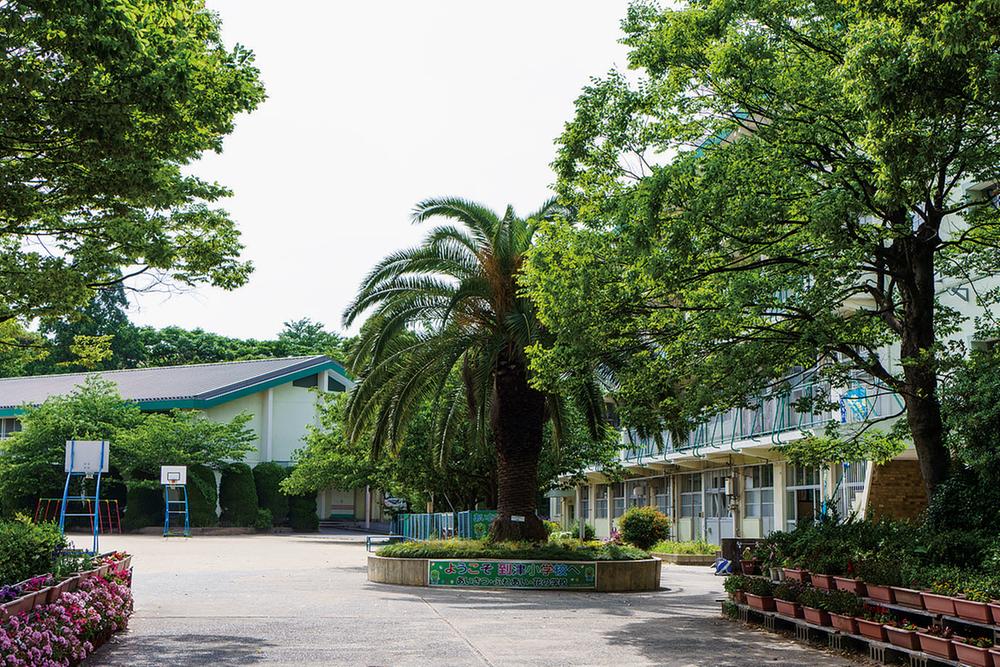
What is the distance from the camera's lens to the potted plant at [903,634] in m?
10.4

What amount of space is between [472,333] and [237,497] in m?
32.5

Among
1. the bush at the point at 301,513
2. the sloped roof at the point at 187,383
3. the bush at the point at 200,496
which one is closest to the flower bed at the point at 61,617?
the bush at the point at 200,496

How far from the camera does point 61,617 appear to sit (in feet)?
32.6

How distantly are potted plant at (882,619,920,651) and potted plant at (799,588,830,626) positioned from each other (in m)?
1.29

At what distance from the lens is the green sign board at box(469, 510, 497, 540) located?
93.8 feet

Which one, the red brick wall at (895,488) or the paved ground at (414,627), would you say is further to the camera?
the red brick wall at (895,488)

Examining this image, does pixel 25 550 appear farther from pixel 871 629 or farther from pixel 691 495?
pixel 691 495

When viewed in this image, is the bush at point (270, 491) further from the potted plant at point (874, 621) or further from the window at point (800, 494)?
the potted plant at point (874, 621)

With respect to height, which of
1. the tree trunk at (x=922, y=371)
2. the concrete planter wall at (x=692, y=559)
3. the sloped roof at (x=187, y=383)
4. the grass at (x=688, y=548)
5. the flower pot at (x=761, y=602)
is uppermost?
the sloped roof at (x=187, y=383)

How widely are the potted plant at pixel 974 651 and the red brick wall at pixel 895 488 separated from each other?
16.3 meters

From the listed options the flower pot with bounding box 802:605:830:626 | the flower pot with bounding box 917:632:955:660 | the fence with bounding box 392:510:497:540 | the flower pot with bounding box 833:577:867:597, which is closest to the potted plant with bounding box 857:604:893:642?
the flower pot with bounding box 833:577:867:597

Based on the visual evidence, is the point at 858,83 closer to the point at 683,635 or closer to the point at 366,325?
the point at 683,635

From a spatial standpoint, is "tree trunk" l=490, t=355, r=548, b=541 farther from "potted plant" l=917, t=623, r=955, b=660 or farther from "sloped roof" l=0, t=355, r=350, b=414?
"sloped roof" l=0, t=355, r=350, b=414

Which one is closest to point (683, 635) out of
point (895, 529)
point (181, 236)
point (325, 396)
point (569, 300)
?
point (895, 529)
